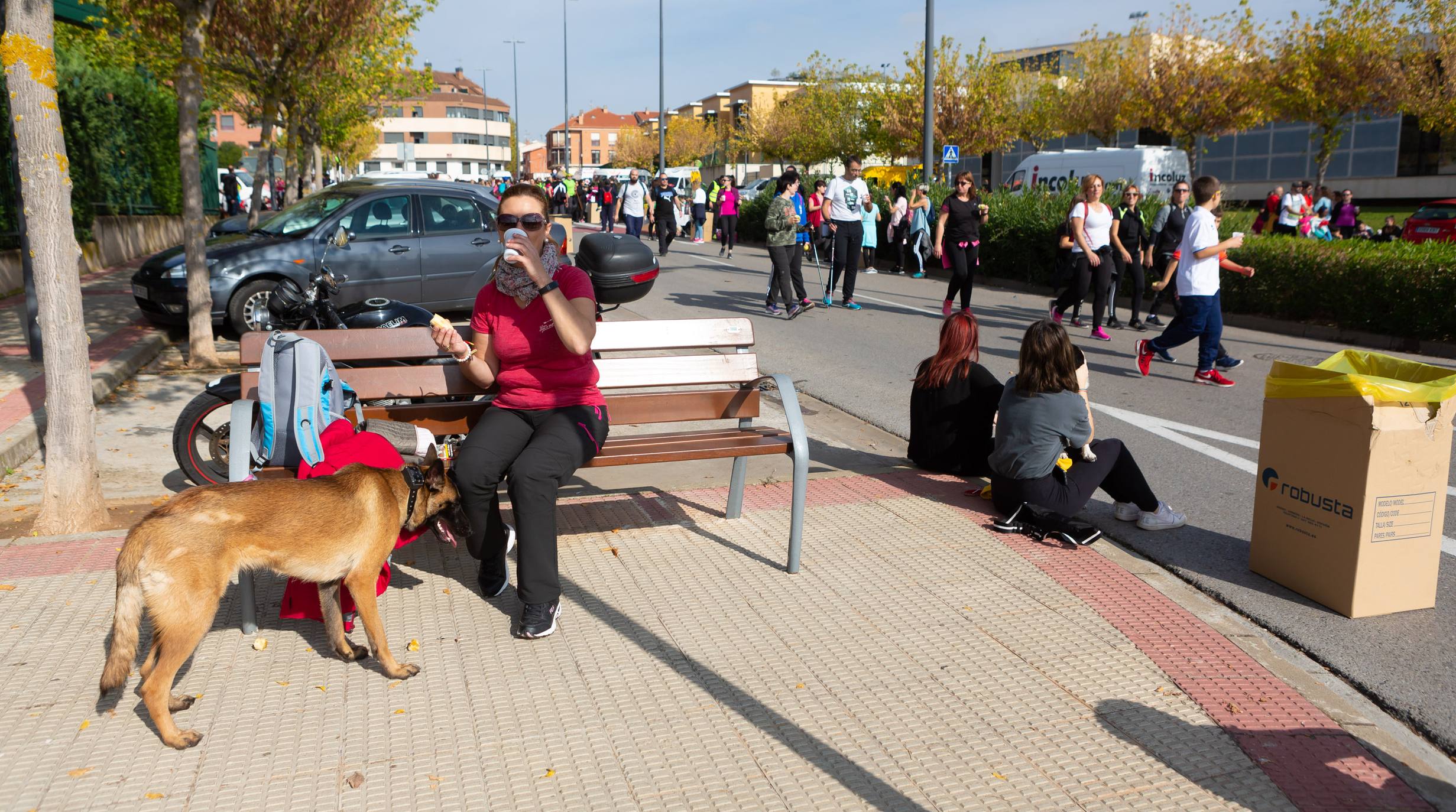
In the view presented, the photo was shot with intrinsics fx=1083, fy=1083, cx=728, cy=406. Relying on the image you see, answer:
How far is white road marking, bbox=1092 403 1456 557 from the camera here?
6793 mm

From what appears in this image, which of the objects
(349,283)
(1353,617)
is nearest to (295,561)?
(1353,617)

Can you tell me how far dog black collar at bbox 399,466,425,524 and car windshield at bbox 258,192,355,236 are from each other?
8.40 meters

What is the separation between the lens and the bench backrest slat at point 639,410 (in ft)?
15.6

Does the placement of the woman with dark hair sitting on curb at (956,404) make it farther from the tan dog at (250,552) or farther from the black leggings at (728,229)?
the black leggings at (728,229)

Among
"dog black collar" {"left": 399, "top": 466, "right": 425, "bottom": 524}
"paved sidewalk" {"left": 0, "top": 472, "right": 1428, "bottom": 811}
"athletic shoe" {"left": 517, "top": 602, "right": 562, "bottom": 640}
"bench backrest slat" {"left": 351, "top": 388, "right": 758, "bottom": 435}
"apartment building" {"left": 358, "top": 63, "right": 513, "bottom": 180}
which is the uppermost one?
"apartment building" {"left": 358, "top": 63, "right": 513, "bottom": 180}

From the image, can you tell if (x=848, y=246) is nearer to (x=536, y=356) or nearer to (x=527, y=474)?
(x=536, y=356)

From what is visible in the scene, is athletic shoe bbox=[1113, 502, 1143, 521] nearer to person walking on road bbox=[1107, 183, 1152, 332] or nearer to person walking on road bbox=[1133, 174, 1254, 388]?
person walking on road bbox=[1133, 174, 1254, 388]

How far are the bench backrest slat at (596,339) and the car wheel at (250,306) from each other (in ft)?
20.1

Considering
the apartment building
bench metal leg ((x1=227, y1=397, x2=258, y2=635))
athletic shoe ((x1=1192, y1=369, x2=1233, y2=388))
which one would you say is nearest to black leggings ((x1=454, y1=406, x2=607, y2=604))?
bench metal leg ((x1=227, y1=397, x2=258, y2=635))

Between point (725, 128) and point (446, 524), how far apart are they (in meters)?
82.3

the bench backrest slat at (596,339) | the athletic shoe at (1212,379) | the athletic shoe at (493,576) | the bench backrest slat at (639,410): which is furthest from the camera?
the athletic shoe at (1212,379)

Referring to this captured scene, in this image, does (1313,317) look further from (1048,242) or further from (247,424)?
(247,424)

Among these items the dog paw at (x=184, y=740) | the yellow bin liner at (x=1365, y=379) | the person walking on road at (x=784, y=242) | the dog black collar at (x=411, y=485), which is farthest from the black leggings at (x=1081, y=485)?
the person walking on road at (x=784, y=242)

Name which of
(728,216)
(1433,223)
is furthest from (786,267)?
(1433,223)
